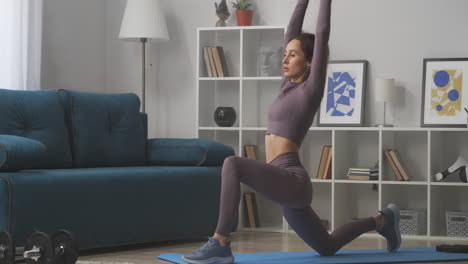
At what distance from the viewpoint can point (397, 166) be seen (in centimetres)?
571

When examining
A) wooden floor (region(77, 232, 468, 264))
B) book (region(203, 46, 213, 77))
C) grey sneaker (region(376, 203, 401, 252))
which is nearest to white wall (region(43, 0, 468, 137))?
book (region(203, 46, 213, 77))

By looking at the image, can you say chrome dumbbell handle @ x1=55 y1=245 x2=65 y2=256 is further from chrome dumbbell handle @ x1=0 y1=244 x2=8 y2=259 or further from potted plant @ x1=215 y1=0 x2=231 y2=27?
potted plant @ x1=215 y1=0 x2=231 y2=27

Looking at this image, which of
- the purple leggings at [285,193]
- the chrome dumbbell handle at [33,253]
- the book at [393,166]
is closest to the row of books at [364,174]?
the book at [393,166]

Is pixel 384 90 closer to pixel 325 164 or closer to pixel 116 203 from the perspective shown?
pixel 325 164

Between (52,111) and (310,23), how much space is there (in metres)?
2.27

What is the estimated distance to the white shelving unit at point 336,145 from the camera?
576 centimetres

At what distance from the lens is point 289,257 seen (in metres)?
4.01

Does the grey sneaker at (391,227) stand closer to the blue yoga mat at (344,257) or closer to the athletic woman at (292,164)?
the blue yoga mat at (344,257)

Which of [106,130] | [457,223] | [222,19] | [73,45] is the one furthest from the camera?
[73,45]

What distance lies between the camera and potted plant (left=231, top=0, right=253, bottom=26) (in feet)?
20.0

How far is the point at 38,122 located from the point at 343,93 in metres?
2.32

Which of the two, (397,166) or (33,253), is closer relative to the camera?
(33,253)

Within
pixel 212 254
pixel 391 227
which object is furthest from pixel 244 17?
pixel 212 254

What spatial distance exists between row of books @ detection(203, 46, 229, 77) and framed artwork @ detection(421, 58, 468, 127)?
1454 mm
